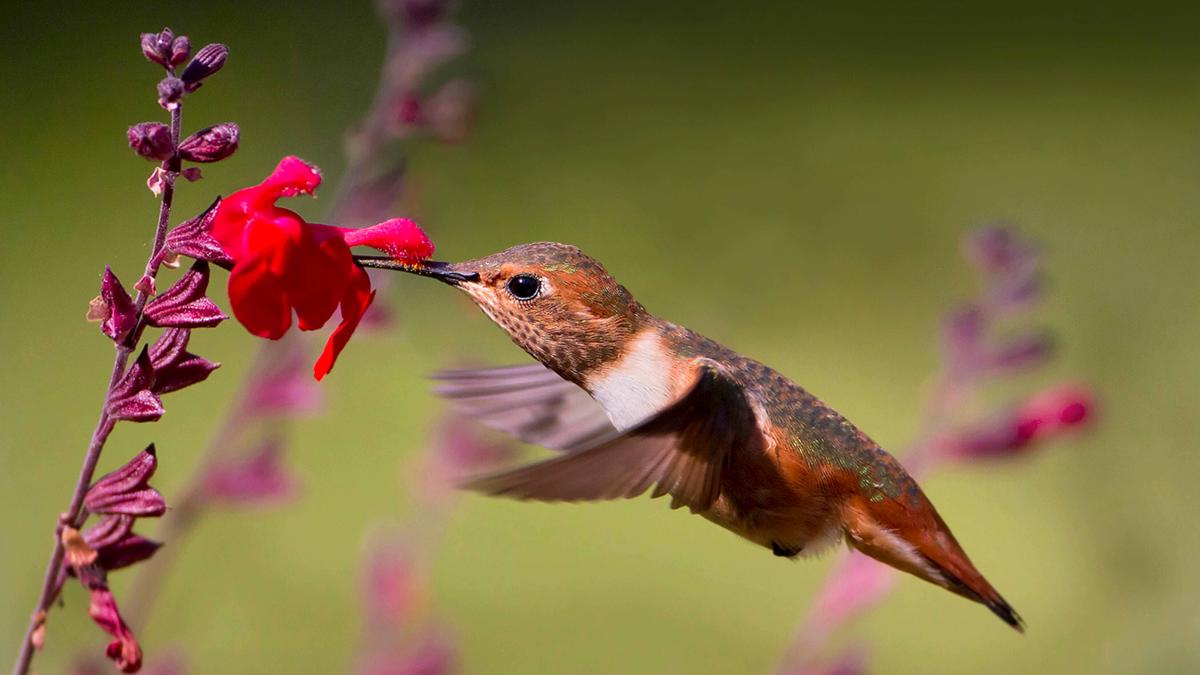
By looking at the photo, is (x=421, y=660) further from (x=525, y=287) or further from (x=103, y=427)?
(x=103, y=427)

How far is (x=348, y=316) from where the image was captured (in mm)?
1032

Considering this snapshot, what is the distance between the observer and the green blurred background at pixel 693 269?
12.6 ft

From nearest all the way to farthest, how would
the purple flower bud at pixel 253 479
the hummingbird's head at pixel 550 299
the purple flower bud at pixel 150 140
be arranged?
the purple flower bud at pixel 150 140
the hummingbird's head at pixel 550 299
the purple flower bud at pixel 253 479

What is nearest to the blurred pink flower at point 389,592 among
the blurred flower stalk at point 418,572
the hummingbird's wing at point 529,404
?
the blurred flower stalk at point 418,572

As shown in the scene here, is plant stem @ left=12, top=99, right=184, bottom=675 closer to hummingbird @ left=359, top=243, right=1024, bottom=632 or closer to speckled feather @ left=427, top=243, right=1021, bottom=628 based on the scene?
hummingbird @ left=359, top=243, right=1024, bottom=632

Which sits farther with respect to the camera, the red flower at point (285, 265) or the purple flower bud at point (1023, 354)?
the purple flower bud at point (1023, 354)

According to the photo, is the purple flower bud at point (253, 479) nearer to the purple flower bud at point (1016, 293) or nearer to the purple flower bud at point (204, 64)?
the purple flower bud at point (204, 64)

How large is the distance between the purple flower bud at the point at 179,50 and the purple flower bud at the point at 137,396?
0.68ft

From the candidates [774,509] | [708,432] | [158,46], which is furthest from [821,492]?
[158,46]

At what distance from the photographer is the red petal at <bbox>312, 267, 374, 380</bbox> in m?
1.01

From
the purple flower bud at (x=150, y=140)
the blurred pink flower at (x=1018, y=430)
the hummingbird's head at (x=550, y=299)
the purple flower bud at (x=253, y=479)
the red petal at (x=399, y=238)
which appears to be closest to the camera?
the purple flower bud at (x=150, y=140)

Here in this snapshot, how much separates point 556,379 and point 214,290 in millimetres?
3019

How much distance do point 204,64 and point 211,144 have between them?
0.06m

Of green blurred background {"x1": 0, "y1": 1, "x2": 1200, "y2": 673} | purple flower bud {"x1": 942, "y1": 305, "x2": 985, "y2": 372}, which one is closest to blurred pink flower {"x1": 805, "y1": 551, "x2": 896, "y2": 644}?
purple flower bud {"x1": 942, "y1": 305, "x2": 985, "y2": 372}
